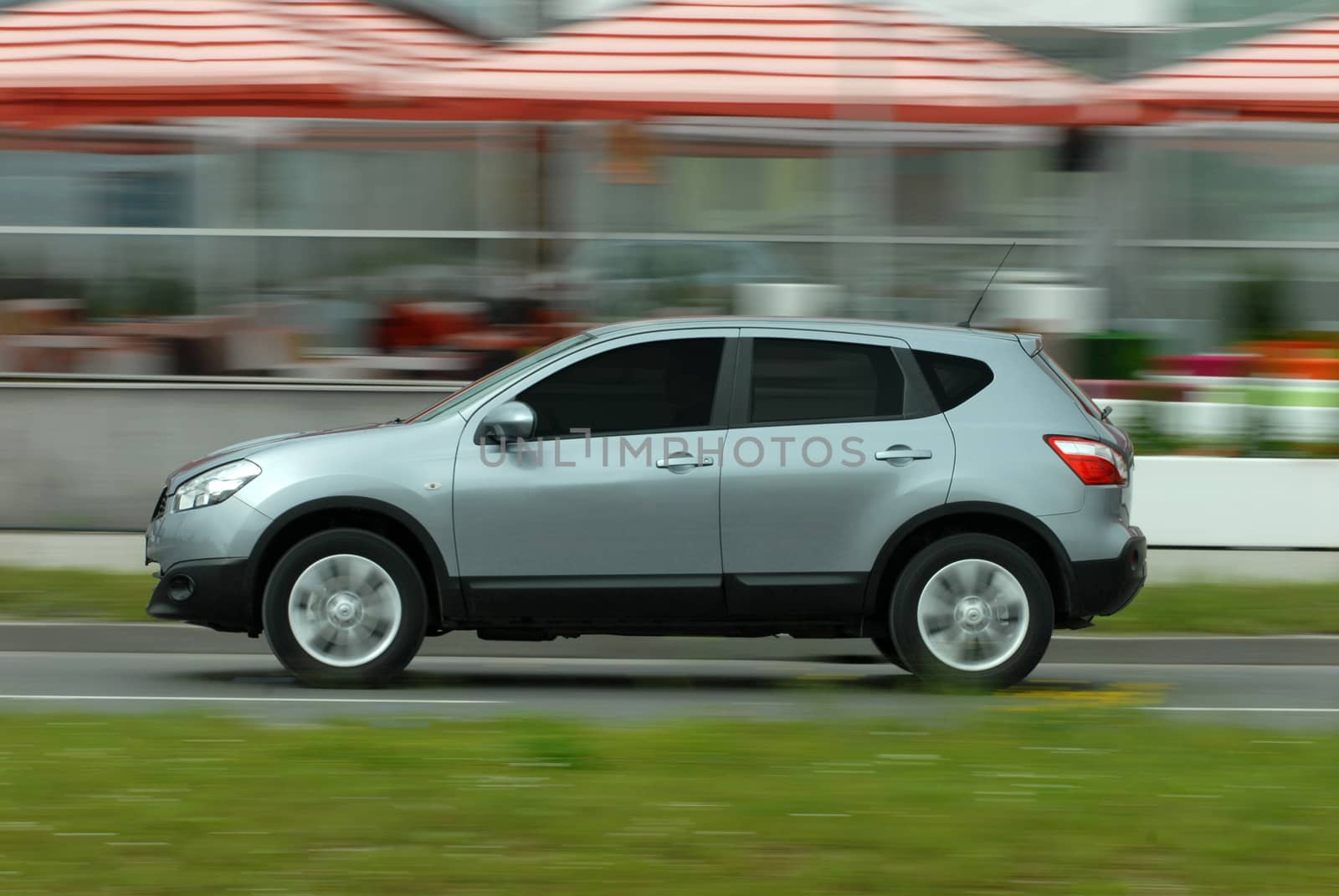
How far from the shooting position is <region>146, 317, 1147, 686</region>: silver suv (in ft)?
25.7

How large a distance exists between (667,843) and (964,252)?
10.9 m

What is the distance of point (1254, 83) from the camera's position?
43.7ft

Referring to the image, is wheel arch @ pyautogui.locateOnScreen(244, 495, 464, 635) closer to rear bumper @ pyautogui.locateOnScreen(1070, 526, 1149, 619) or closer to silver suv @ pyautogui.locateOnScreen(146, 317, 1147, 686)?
silver suv @ pyautogui.locateOnScreen(146, 317, 1147, 686)

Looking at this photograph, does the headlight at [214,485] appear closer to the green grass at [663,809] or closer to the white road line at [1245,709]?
the green grass at [663,809]

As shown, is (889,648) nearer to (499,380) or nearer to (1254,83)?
(499,380)

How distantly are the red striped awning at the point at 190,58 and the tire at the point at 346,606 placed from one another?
5.90 meters

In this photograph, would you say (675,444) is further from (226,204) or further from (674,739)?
(226,204)

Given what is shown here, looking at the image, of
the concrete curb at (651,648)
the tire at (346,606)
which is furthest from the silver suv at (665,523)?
the concrete curb at (651,648)

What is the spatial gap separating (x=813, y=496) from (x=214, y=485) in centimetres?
262

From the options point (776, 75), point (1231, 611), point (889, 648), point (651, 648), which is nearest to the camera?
point (889, 648)

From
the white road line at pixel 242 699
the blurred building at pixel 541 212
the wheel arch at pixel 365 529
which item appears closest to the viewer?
the white road line at pixel 242 699

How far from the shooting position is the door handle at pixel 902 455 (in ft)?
25.9

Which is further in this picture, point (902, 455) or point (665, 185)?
point (665, 185)

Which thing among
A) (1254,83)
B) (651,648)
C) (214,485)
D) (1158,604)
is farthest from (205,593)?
(1254,83)
